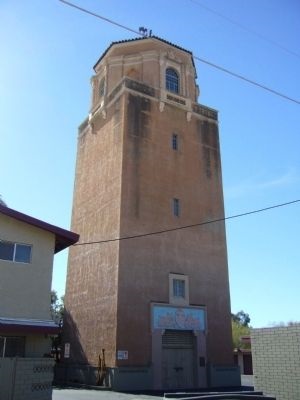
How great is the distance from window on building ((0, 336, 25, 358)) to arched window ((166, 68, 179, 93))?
23.9m

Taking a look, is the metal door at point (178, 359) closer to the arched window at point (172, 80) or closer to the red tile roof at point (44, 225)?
the red tile roof at point (44, 225)

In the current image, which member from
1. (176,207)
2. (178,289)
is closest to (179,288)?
(178,289)

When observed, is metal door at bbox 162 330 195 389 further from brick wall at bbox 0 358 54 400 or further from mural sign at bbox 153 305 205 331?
brick wall at bbox 0 358 54 400

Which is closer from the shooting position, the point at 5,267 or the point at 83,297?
Result: the point at 5,267

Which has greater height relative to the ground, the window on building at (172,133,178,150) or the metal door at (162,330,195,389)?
the window on building at (172,133,178,150)

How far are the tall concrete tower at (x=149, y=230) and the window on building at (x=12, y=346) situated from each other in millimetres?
9137

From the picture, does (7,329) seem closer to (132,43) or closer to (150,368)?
(150,368)

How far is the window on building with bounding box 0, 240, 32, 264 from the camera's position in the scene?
18.8 m

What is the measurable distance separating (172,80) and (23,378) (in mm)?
27305

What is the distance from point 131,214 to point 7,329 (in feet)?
45.5

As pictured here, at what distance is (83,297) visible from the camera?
3180 cm

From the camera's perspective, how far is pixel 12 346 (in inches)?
691

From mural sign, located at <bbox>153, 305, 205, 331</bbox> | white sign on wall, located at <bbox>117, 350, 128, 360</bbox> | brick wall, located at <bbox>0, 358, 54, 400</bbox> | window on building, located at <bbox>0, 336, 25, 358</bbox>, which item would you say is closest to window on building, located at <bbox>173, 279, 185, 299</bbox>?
mural sign, located at <bbox>153, 305, 205, 331</bbox>

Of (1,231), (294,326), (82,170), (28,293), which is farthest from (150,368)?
(82,170)
